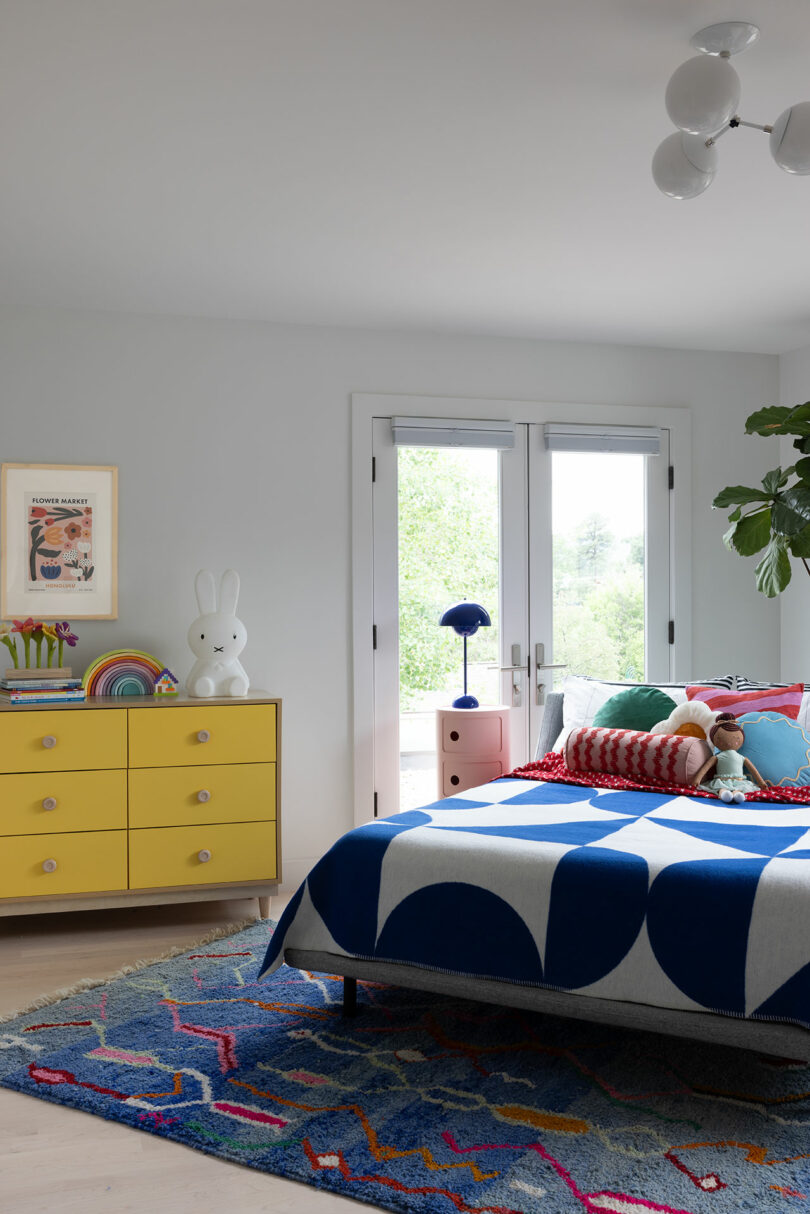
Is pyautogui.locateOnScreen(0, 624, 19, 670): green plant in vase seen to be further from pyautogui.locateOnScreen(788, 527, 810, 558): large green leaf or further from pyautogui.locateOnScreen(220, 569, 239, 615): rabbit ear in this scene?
Answer: pyautogui.locateOnScreen(788, 527, 810, 558): large green leaf

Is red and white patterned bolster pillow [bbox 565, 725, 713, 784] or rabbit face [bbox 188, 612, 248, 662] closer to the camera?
red and white patterned bolster pillow [bbox 565, 725, 713, 784]

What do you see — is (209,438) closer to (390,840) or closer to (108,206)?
(108,206)

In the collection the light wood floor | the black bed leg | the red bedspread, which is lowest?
the light wood floor

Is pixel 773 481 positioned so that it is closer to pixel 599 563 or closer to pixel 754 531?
pixel 754 531

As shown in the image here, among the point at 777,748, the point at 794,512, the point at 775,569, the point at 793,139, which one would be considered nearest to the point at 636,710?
the point at 777,748

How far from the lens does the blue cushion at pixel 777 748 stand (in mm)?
3346

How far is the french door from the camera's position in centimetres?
448

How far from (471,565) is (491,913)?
230 centimetres

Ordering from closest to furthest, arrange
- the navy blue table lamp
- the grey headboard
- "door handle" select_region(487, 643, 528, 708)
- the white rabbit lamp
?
the white rabbit lamp, the grey headboard, the navy blue table lamp, "door handle" select_region(487, 643, 528, 708)

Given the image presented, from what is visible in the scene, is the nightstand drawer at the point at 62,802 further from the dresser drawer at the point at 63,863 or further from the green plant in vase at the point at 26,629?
the green plant in vase at the point at 26,629

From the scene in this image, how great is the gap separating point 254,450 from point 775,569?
2.22 m

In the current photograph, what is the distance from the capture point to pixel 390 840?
2688 mm

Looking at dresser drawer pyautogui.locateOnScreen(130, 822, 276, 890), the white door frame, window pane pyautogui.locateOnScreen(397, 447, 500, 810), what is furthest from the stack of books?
window pane pyautogui.locateOnScreen(397, 447, 500, 810)

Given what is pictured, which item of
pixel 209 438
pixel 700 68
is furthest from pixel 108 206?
pixel 700 68
